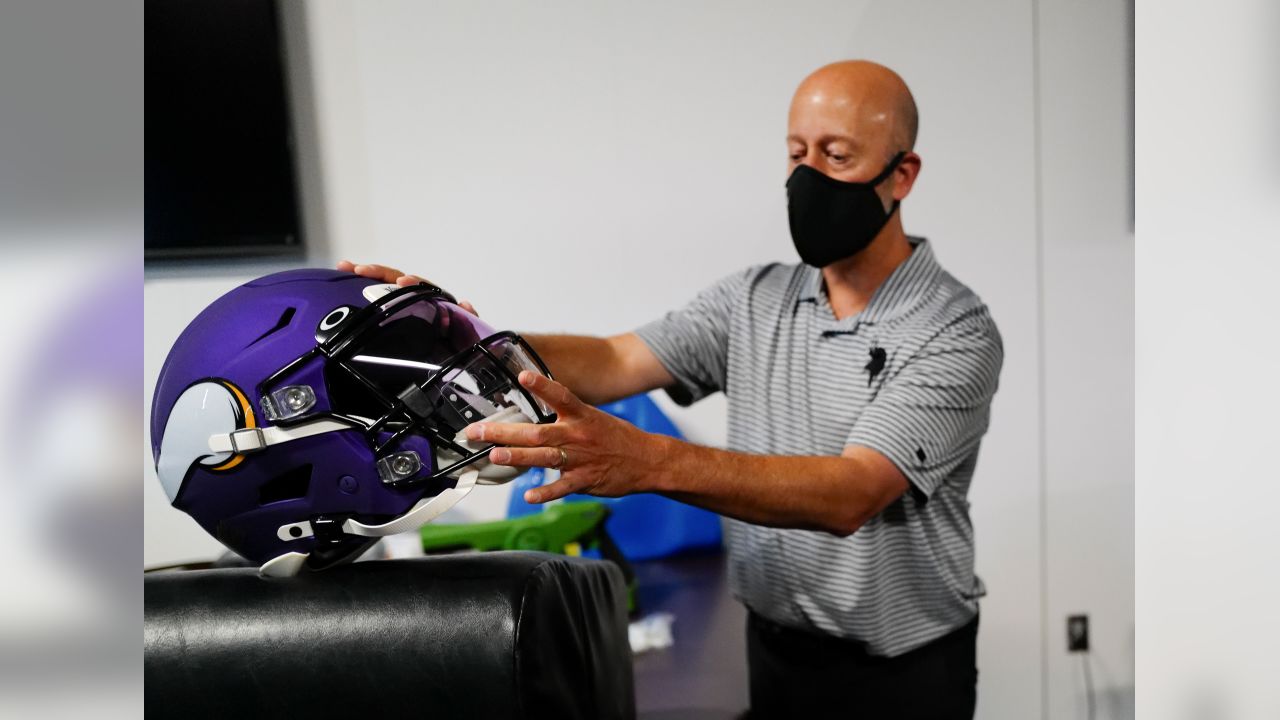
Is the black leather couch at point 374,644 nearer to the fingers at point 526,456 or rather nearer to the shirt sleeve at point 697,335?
the fingers at point 526,456

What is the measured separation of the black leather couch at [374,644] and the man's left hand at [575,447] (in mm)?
143

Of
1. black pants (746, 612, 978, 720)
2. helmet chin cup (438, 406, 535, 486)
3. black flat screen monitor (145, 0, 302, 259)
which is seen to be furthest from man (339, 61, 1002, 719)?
black flat screen monitor (145, 0, 302, 259)

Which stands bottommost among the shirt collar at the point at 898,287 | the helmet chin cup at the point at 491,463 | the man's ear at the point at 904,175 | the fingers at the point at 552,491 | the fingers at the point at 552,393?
the fingers at the point at 552,491

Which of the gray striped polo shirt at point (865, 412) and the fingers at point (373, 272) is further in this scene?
the gray striped polo shirt at point (865, 412)

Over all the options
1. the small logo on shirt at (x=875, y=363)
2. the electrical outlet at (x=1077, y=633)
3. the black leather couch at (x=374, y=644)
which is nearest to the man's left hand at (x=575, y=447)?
the black leather couch at (x=374, y=644)

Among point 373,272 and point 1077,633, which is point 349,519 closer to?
point 373,272

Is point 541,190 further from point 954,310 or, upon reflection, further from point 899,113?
point 954,310

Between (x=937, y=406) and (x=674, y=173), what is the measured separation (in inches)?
51.6

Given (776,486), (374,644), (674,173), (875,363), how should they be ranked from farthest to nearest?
(674,173) → (875,363) → (776,486) → (374,644)

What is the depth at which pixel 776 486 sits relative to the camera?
4.42ft

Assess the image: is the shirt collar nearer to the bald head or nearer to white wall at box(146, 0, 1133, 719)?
the bald head

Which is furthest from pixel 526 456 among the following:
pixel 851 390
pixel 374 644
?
pixel 851 390

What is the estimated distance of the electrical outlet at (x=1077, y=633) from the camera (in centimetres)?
283
